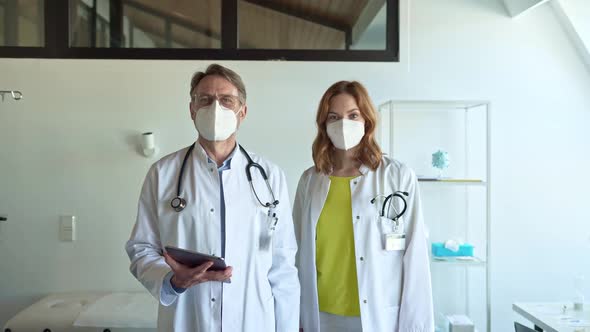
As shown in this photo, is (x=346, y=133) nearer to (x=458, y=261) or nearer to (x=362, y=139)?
(x=362, y=139)

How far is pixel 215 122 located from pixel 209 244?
407 millimetres

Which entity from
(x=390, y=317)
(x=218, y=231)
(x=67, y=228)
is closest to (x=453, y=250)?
(x=390, y=317)

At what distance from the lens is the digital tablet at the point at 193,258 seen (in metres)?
1.38

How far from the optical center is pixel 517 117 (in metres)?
3.00

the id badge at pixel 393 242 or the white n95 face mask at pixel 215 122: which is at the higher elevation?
the white n95 face mask at pixel 215 122

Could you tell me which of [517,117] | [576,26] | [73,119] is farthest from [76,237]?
[576,26]

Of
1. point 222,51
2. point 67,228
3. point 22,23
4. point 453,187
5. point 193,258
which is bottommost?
point 67,228

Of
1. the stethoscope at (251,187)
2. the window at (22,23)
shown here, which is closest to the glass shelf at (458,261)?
the stethoscope at (251,187)

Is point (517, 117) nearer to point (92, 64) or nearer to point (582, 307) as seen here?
point (582, 307)

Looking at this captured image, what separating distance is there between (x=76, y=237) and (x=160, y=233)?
1628 mm

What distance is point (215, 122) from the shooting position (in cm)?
167

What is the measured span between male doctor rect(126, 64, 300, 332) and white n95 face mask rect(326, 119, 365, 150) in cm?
30

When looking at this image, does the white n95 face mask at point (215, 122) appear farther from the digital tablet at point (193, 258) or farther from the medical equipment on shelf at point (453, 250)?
the medical equipment on shelf at point (453, 250)

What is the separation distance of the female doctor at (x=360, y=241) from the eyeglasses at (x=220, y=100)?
0.40 m
